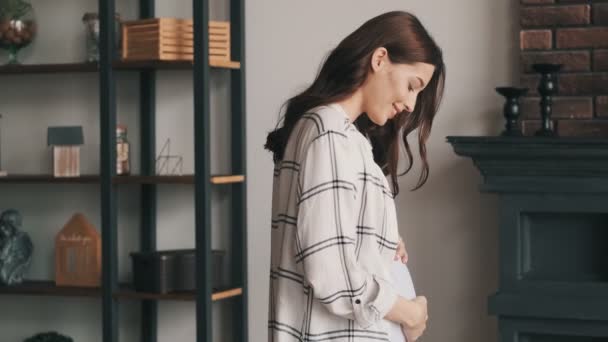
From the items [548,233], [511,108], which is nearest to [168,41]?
[511,108]

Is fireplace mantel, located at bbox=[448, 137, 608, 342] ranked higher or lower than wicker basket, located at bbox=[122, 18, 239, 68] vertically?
lower

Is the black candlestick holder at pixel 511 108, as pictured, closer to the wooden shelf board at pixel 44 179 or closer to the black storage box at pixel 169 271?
the black storage box at pixel 169 271

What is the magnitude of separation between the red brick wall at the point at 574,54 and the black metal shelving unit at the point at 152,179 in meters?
1.19

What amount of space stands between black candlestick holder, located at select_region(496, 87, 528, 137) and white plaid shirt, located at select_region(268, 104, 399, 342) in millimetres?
1580

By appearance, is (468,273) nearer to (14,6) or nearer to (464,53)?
(464,53)

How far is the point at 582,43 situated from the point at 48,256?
243 cm

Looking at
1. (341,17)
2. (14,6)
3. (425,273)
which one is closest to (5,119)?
(14,6)

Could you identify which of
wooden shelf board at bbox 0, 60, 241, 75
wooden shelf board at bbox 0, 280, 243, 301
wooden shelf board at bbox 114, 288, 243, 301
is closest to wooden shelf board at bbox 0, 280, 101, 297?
wooden shelf board at bbox 0, 280, 243, 301

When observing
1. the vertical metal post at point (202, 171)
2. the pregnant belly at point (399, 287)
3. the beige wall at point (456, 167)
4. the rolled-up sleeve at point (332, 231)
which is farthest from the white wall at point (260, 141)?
the rolled-up sleeve at point (332, 231)

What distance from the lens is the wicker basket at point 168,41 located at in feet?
12.8

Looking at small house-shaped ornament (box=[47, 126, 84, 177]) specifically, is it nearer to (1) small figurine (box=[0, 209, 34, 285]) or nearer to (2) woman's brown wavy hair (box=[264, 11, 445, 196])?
(1) small figurine (box=[0, 209, 34, 285])

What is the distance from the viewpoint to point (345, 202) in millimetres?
1867

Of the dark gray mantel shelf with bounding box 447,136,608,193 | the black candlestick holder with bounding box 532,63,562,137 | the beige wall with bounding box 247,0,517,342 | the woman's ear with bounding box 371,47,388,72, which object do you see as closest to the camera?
the woman's ear with bounding box 371,47,388,72

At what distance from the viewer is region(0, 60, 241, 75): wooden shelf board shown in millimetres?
3947
